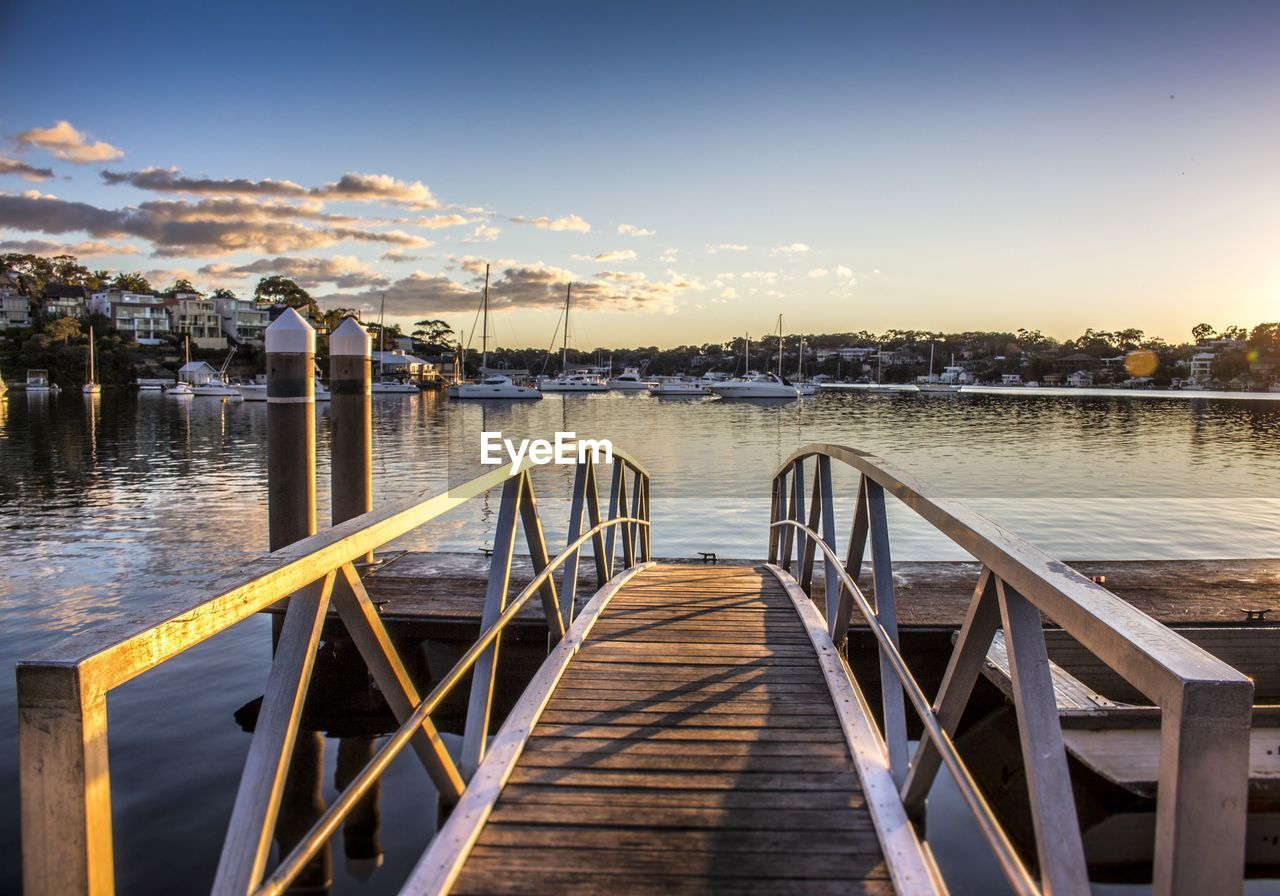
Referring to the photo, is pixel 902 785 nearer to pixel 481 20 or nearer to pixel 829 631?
pixel 829 631

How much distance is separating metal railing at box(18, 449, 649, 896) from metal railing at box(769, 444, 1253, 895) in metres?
1.35

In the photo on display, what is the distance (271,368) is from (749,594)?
4337 mm

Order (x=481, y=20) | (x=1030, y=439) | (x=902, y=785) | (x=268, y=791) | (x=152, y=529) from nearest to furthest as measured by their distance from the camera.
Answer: (x=268, y=791), (x=902, y=785), (x=152, y=529), (x=481, y=20), (x=1030, y=439)

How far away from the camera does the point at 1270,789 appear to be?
16.1 feet

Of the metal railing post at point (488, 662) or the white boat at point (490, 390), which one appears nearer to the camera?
the metal railing post at point (488, 662)

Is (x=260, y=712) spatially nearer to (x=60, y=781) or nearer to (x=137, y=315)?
(x=60, y=781)

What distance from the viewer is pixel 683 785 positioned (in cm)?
→ 289

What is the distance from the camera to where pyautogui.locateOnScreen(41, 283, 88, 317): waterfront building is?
10244 centimetres

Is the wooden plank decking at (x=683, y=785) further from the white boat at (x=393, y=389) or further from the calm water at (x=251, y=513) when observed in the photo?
the white boat at (x=393, y=389)

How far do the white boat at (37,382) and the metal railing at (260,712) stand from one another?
89050 mm

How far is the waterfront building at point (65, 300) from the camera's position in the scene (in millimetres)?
102438

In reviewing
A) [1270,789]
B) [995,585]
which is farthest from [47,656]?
[1270,789]

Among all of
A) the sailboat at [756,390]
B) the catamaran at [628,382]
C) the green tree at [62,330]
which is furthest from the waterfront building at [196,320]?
the sailboat at [756,390]

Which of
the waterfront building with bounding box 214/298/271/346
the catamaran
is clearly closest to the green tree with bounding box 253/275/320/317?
the waterfront building with bounding box 214/298/271/346
